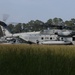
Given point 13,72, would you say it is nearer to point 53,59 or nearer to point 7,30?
point 53,59

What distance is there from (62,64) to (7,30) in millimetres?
34827

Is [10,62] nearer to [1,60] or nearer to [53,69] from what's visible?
[1,60]

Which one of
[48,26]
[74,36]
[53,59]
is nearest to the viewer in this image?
[53,59]

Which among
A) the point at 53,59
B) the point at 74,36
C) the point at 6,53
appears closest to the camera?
the point at 53,59

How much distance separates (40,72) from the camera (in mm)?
4945

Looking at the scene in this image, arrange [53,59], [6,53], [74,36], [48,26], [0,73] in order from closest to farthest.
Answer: [0,73], [53,59], [6,53], [74,36], [48,26]

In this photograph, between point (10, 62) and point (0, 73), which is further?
point (10, 62)

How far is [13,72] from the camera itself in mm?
5000

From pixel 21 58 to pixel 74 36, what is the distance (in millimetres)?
29036

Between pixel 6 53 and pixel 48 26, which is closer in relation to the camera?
pixel 6 53

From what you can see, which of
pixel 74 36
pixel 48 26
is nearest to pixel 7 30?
pixel 48 26

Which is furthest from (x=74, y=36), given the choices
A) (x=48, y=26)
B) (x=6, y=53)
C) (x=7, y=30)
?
(x=6, y=53)

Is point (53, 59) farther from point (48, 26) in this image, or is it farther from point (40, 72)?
point (48, 26)

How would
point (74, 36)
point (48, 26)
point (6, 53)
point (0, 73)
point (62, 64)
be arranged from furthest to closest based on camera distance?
point (48, 26) → point (74, 36) → point (6, 53) → point (62, 64) → point (0, 73)
